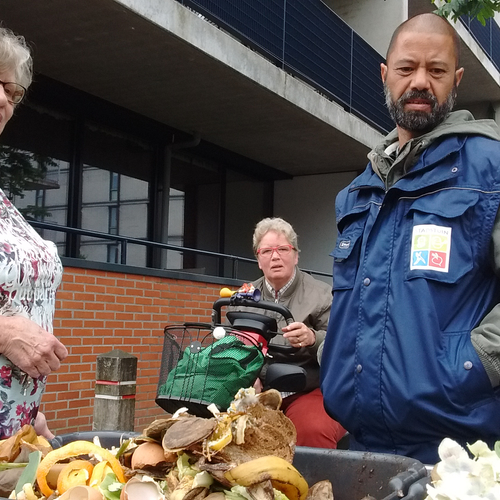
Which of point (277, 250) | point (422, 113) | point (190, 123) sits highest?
point (190, 123)

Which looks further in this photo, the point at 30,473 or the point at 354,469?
the point at 354,469

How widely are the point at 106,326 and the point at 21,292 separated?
4982mm

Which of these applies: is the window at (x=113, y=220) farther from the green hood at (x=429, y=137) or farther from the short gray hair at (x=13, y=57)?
the green hood at (x=429, y=137)

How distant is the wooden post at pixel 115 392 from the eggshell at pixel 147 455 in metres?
3.93

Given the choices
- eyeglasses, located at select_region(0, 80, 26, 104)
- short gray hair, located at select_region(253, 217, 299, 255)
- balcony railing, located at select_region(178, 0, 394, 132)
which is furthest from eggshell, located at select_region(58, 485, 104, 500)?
balcony railing, located at select_region(178, 0, 394, 132)

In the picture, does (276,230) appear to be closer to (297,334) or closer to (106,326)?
(297,334)

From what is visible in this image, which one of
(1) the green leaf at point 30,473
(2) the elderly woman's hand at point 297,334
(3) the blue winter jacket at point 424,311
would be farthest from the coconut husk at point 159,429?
(2) the elderly woman's hand at point 297,334

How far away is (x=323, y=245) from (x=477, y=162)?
35.4 feet

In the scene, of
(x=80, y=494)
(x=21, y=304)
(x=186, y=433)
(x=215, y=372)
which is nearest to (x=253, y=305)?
(x=215, y=372)

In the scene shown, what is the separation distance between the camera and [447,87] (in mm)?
2178

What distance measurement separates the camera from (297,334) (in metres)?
3.24

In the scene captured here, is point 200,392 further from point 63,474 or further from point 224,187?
point 224,187

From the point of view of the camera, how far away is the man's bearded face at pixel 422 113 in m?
2.16

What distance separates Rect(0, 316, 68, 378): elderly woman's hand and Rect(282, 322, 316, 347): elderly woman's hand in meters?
1.37
